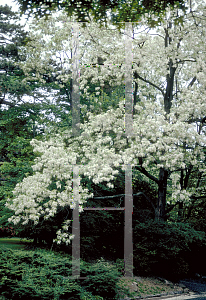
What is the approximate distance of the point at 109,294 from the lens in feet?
Result: 22.1

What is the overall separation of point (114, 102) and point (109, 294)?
7.82 metres

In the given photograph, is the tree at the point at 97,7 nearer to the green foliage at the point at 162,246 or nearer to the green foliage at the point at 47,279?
the green foliage at the point at 47,279

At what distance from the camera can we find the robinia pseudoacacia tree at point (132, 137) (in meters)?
8.29

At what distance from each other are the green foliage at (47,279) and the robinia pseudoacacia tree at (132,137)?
3.61 ft

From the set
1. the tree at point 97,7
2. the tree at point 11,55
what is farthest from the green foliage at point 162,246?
the tree at point 11,55

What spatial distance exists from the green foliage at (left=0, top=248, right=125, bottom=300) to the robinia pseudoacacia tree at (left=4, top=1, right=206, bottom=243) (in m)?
1.10

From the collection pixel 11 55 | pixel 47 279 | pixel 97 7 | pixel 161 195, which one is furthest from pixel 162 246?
pixel 11 55

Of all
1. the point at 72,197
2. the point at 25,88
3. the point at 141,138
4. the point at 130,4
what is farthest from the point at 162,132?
the point at 25,88

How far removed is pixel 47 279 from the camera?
6145 millimetres

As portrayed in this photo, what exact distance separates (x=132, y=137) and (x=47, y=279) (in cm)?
511

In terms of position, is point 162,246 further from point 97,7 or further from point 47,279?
point 97,7

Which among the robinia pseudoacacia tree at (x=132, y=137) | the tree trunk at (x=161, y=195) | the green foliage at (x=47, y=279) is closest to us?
the green foliage at (x=47, y=279)

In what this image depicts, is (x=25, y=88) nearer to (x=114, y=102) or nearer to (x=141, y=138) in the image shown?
(x=114, y=102)

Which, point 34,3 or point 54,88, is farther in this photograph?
point 54,88
